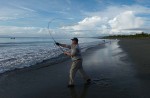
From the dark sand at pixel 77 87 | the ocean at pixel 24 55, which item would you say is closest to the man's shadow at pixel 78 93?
the dark sand at pixel 77 87

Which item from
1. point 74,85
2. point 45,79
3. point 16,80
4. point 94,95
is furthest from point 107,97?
point 16,80

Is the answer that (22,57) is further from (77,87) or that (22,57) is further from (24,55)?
(77,87)

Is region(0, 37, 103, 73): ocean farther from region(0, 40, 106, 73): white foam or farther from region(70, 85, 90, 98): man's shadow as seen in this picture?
region(70, 85, 90, 98): man's shadow

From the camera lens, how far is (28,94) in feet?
30.4

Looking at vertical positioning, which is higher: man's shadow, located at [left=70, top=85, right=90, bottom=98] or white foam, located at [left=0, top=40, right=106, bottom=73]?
man's shadow, located at [left=70, top=85, right=90, bottom=98]

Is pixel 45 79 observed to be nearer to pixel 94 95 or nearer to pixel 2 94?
pixel 2 94

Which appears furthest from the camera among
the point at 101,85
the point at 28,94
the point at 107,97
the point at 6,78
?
the point at 6,78

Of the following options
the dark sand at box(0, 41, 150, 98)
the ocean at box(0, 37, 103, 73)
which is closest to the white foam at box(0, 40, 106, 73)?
the ocean at box(0, 37, 103, 73)

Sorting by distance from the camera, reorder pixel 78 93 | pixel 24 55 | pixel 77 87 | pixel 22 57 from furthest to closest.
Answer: pixel 24 55
pixel 22 57
pixel 77 87
pixel 78 93

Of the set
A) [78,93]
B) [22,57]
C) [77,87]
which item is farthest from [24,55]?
[78,93]

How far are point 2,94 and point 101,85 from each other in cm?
379

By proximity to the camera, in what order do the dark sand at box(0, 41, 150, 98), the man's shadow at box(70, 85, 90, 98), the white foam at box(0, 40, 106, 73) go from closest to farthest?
the man's shadow at box(70, 85, 90, 98)
the dark sand at box(0, 41, 150, 98)
the white foam at box(0, 40, 106, 73)

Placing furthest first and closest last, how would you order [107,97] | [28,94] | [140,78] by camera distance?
1. [140,78]
2. [28,94]
3. [107,97]

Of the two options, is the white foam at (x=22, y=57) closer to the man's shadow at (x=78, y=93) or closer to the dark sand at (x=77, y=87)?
the dark sand at (x=77, y=87)
